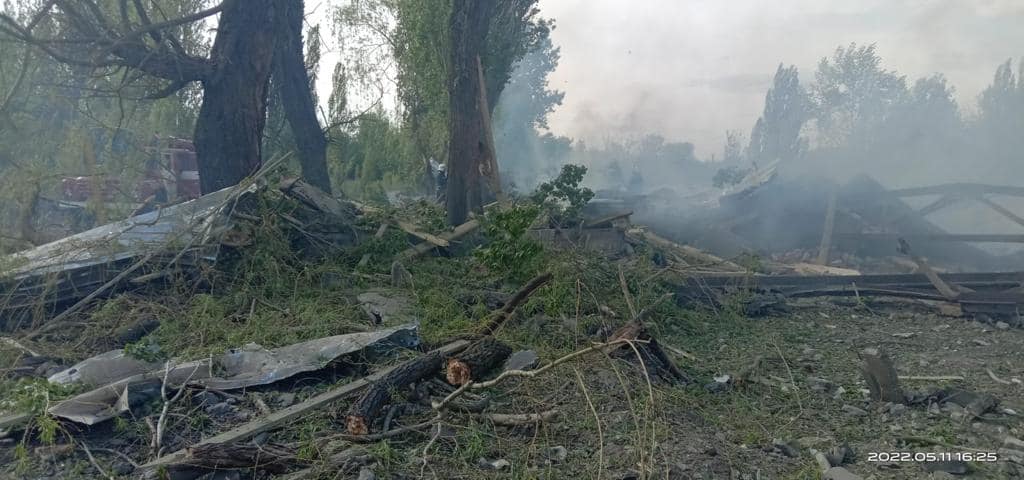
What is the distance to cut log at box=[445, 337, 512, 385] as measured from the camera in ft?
14.1

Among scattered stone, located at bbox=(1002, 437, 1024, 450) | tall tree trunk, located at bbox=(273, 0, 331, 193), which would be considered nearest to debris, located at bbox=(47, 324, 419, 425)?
scattered stone, located at bbox=(1002, 437, 1024, 450)

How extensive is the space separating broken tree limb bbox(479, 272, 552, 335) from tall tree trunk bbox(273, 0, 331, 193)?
7562 millimetres

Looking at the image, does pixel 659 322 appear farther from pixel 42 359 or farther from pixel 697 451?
pixel 42 359

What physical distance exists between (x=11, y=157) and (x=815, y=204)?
17.3 m

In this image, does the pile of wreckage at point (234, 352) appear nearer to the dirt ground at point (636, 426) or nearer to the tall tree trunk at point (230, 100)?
the dirt ground at point (636, 426)

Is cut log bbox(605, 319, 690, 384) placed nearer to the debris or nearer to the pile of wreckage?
the pile of wreckage

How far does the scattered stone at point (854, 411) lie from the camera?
440 cm

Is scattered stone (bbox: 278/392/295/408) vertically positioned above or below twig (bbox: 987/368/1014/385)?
above

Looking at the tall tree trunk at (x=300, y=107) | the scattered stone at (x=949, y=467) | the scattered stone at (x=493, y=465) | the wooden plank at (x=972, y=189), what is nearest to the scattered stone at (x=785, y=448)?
the scattered stone at (x=949, y=467)

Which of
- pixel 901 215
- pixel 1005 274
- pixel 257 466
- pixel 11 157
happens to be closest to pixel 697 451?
pixel 257 466

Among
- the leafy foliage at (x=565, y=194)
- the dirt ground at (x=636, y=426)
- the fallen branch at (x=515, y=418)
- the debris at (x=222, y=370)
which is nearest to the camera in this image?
the dirt ground at (x=636, y=426)

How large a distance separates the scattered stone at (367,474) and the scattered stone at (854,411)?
329cm

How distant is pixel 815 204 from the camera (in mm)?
15336

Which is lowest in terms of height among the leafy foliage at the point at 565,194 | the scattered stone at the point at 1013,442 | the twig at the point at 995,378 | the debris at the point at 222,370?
the twig at the point at 995,378
